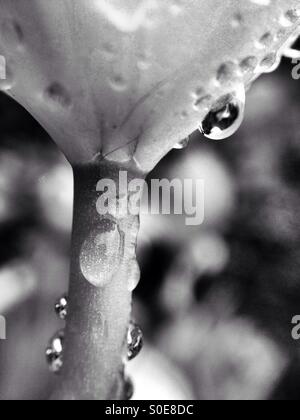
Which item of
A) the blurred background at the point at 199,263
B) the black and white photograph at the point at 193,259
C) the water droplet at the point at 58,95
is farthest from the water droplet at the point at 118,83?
the blurred background at the point at 199,263

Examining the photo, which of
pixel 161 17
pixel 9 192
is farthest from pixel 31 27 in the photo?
pixel 9 192

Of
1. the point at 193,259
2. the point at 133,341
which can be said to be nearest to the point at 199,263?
the point at 193,259

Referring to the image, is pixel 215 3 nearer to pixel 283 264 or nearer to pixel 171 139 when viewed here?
pixel 171 139

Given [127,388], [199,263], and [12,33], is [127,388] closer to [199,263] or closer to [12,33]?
[12,33]

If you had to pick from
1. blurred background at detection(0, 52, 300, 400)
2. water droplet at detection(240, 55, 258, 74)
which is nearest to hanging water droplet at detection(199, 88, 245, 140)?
water droplet at detection(240, 55, 258, 74)

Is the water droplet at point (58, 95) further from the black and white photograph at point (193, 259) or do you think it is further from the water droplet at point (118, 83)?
the black and white photograph at point (193, 259)

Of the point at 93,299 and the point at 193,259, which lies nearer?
the point at 93,299
